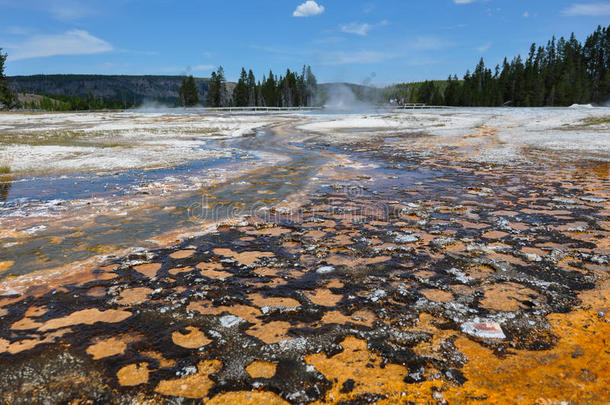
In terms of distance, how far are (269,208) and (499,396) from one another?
5036 millimetres

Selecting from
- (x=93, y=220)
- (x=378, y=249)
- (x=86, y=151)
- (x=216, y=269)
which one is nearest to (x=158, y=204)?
(x=93, y=220)

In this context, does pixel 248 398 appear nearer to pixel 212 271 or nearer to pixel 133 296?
pixel 133 296

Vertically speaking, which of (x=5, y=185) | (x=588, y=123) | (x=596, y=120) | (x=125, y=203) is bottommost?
(x=125, y=203)

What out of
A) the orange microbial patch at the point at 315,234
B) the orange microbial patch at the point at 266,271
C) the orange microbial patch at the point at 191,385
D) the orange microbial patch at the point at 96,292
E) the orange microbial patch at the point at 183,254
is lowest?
the orange microbial patch at the point at 191,385

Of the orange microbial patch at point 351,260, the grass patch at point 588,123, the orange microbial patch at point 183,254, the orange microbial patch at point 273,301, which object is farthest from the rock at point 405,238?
the grass patch at point 588,123

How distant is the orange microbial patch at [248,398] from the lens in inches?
84.7

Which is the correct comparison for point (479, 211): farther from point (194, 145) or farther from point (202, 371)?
point (194, 145)

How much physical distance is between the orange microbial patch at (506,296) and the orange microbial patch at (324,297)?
133 centimetres

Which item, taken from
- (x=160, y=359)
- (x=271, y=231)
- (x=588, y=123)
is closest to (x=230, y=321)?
(x=160, y=359)

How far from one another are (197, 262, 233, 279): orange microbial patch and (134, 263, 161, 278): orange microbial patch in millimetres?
478

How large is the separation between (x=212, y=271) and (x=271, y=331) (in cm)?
145

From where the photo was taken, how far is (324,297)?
3.44m

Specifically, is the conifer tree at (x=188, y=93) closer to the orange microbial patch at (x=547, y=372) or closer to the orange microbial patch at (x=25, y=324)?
the orange microbial patch at (x=25, y=324)

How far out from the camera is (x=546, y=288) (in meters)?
3.45
